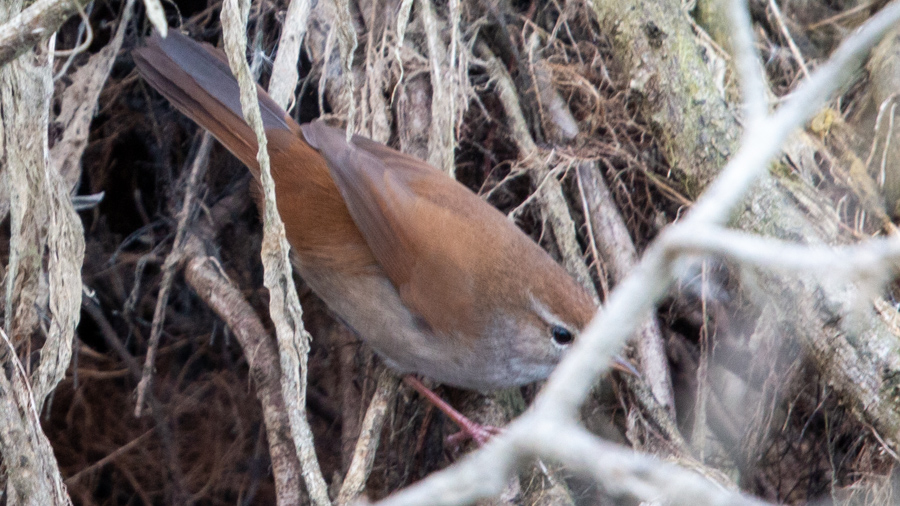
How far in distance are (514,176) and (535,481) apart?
1247mm

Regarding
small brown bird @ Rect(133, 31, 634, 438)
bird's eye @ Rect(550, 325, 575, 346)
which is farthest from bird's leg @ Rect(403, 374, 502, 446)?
bird's eye @ Rect(550, 325, 575, 346)

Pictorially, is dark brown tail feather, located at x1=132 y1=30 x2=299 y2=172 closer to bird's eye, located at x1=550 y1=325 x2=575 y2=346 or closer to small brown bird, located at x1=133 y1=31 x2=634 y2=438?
small brown bird, located at x1=133 y1=31 x2=634 y2=438

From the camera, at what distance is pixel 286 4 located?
362 centimetres

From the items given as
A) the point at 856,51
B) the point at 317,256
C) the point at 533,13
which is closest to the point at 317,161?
the point at 317,256

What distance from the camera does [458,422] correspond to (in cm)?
308

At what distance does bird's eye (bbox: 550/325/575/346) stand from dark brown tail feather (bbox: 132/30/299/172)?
131 cm

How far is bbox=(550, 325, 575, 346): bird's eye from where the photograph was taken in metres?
2.89

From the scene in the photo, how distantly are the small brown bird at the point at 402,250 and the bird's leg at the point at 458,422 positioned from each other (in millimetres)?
86

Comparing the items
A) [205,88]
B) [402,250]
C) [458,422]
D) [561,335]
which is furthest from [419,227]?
[205,88]

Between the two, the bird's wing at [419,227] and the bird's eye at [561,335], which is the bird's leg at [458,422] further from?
the bird's eye at [561,335]

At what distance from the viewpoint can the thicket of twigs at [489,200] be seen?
2.91 m

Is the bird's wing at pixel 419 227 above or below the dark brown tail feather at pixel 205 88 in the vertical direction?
below

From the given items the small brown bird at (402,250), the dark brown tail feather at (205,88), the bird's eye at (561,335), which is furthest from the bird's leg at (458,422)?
the dark brown tail feather at (205,88)

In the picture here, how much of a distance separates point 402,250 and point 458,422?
0.69m
